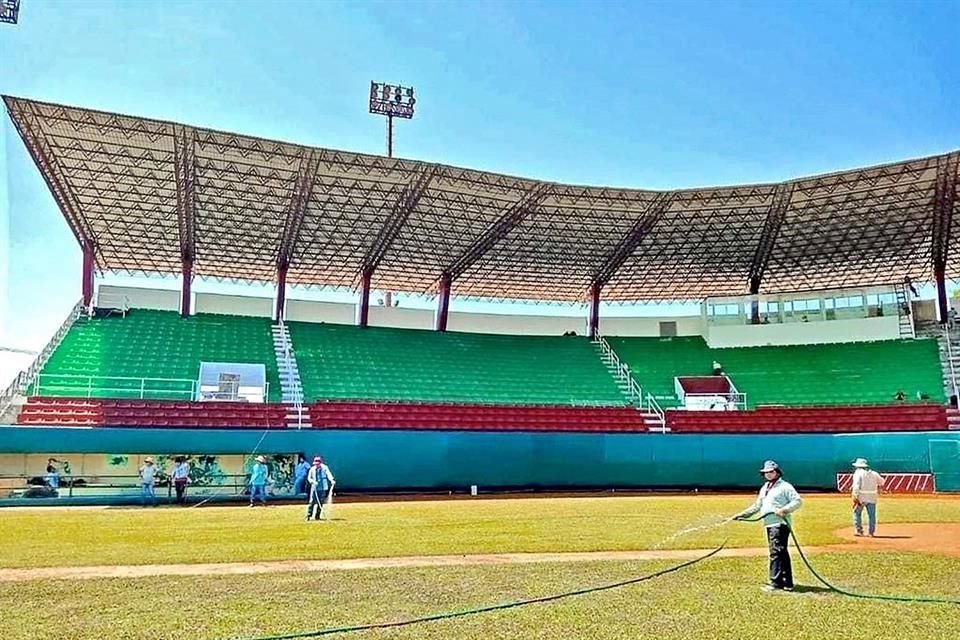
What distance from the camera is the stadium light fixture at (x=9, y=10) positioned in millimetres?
30402

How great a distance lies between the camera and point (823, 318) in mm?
45688

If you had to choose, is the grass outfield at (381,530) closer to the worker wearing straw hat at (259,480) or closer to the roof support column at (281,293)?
the worker wearing straw hat at (259,480)

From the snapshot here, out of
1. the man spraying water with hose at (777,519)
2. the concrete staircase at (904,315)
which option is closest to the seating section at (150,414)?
the man spraying water with hose at (777,519)

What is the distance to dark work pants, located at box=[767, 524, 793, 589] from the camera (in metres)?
10.4

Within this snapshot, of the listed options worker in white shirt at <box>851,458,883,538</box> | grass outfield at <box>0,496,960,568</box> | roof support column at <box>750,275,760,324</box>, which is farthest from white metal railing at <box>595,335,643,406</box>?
worker in white shirt at <box>851,458,883,538</box>

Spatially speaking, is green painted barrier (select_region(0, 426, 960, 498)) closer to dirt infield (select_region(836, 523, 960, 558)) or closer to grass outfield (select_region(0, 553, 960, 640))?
dirt infield (select_region(836, 523, 960, 558))

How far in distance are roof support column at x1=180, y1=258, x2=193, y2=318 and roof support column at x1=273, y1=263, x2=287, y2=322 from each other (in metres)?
4.33

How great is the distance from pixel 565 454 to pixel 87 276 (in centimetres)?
2430

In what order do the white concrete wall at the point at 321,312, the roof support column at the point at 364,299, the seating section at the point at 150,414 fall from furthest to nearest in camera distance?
the white concrete wall at the point at 321,312 < the roof support column at the point at 364,299 < the seating section at the point at 150,414

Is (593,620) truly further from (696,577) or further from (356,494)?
(356,494)

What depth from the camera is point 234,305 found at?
44656 millimetres

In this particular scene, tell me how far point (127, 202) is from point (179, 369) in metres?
7.40

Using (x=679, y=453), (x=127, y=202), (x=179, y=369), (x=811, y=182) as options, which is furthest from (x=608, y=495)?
(x=127, y=202)

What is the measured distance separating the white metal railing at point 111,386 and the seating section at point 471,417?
19.0ft
